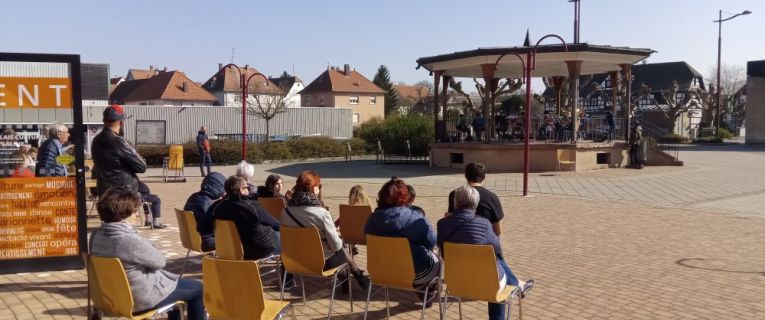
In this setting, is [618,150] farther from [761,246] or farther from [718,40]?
[718,40]

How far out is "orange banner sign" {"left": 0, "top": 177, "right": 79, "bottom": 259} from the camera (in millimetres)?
6680

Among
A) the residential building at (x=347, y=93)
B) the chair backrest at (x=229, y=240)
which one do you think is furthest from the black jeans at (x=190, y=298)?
the residential building at (x=347, y=93)

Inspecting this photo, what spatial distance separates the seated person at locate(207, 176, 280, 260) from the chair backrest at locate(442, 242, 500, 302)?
2.01 meters

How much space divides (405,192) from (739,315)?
305 centimetres

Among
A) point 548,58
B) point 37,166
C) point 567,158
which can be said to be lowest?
point 567,158

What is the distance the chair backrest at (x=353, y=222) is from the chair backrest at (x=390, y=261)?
1.72 m

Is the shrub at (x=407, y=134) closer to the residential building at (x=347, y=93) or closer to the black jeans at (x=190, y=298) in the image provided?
the black jeans at (x=190, y=298)

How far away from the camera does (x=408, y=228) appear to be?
5.34 metres

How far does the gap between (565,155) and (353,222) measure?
1504 centimetres

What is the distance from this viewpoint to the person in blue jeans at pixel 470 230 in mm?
4934

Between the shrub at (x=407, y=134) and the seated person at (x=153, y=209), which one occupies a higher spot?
the shrub at (x=407, y=134)

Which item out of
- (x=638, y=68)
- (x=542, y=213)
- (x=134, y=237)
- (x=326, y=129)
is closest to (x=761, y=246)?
(x=542, y=213)

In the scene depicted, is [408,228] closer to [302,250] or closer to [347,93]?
[302,250]

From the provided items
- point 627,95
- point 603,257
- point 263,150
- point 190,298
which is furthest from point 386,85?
point 190,298
